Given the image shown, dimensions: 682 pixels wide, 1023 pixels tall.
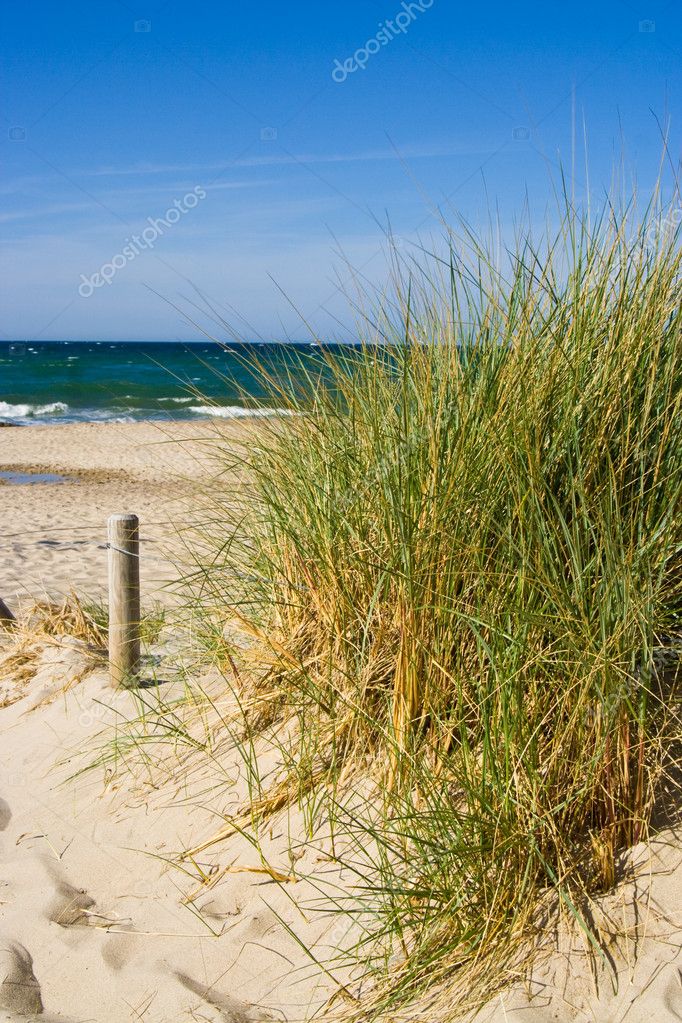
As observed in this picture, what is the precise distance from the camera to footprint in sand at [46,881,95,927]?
8.02 ft

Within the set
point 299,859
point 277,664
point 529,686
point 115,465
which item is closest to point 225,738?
point 277,664

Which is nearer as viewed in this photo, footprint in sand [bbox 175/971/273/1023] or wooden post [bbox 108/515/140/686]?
footprint in sand [bbox 175/971/273/1023]

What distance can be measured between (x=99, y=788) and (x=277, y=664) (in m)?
0.89

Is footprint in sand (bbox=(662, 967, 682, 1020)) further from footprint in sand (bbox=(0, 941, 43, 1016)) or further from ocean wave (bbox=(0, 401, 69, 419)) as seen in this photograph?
ocean wave (bbox=(0, 401, 69, 419))

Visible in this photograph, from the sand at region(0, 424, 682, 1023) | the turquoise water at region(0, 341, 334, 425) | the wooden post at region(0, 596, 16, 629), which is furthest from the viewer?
the turquoise water at region(0, 341, 334, 425)

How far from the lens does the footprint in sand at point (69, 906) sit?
8.02ft

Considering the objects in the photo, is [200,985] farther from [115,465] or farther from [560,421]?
[115,465]

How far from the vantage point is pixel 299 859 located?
2.37 meters

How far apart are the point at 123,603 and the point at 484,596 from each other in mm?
1834

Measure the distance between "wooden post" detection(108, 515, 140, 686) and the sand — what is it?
12cm

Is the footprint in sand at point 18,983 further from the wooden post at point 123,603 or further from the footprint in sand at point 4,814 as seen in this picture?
the wooden post at point 123,603

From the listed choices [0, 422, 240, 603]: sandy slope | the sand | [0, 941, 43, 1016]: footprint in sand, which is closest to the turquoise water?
[0, 422, 240, 603]: sandy slope

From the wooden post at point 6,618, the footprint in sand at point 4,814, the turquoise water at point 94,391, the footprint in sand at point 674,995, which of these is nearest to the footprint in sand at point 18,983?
the footprint in sand at point 4,814

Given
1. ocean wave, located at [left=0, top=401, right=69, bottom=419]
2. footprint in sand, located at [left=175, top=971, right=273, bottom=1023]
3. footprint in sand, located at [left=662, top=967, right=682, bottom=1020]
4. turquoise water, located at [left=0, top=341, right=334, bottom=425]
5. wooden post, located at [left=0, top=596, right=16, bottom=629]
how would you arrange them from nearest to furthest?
footprint in sand, located at [left=662, top=967, right=682, bottom=1020]
footprint in sand, located at [left=175, top=971, right=273, bottom=1023]
wooden post, located at [left=0, top=596, right=16, bottom=629]
turquoise water, located at [left=0, top=341, right=334, bottom=425]
ocean wave, located at [left=0, top=401, right=69, bottom=419]
